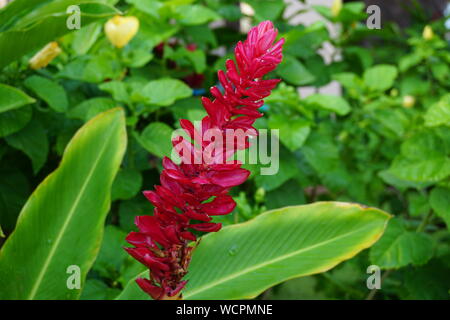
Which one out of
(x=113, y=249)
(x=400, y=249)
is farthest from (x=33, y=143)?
(x=400, y=249)

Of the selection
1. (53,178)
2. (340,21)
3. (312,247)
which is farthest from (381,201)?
(53,178)

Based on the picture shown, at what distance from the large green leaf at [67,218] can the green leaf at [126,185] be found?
1.09 ft

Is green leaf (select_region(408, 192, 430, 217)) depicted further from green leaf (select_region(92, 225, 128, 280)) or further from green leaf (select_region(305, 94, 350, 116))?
green leaf (select_region(92, 225, 128, 280))

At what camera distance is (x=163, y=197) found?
28.0 inches

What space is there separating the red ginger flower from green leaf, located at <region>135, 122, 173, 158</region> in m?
0.65

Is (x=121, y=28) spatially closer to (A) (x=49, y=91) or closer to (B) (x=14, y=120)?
(A) (x=49, y=91)

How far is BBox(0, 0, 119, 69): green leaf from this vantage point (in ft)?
3.88

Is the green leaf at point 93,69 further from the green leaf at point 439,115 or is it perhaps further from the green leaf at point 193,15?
the green leaf at point 439,115

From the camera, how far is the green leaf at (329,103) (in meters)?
1.58

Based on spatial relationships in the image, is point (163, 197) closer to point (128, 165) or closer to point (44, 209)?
point (44, 209)

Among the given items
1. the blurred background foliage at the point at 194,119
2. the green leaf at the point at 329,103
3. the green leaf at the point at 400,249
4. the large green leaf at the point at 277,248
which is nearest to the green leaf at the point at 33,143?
the blurred background foliage at the point at 194,119

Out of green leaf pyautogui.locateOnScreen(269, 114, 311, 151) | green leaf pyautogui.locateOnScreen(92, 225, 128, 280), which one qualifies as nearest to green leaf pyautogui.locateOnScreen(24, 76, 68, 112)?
green leaf pyautogui.locateOnScreen(92, 225, 128, 280)

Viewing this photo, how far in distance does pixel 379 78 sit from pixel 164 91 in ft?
2.79
